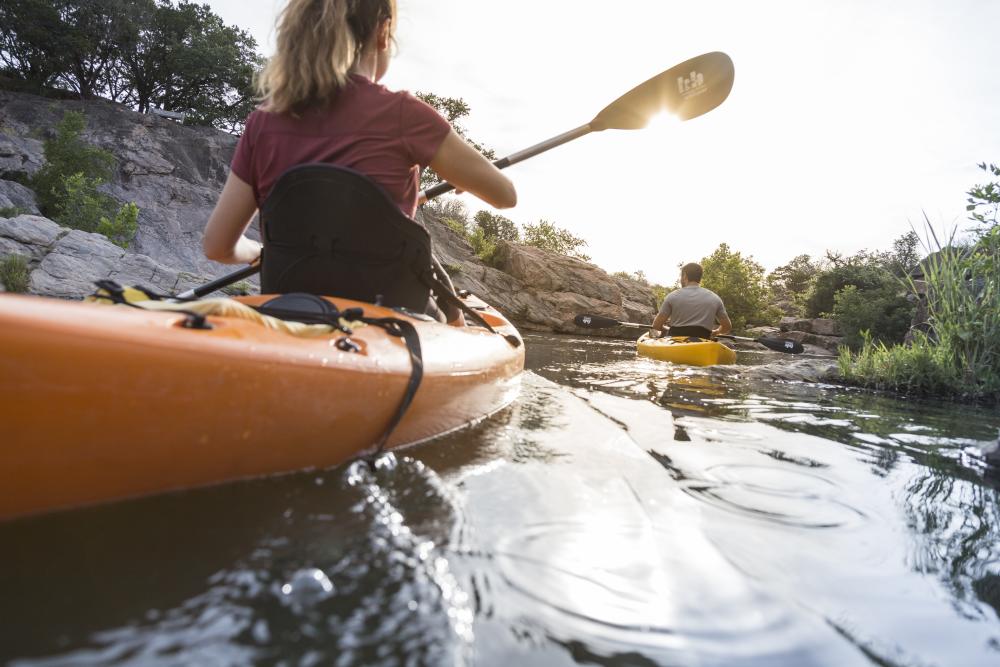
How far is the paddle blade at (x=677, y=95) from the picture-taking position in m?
4.03

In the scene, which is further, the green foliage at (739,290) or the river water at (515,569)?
the green foliage at (739,290)

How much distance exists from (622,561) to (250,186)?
1.83 meters

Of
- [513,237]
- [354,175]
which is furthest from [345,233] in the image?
[513,237]

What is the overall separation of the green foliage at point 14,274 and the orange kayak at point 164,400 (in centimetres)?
719

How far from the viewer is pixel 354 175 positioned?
1.82m

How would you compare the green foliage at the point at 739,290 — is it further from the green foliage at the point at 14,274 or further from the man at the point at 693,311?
the green foliage at the point at 14,274

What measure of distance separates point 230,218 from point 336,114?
2.01 ft

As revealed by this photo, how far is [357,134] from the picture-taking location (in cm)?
188

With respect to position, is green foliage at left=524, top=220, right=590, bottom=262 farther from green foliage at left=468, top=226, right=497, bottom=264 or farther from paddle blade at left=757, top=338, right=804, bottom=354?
paddle blade at left=757, top=338, right=804, bottom=354

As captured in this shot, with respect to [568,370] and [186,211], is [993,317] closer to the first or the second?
[568,370]

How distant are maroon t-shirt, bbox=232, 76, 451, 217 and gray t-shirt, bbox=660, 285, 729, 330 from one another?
588 centimetres

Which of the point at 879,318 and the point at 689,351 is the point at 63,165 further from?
the point at 879,318

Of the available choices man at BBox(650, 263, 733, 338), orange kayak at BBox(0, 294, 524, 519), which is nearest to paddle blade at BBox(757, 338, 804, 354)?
man at BBox(650, 263, 733, 338)

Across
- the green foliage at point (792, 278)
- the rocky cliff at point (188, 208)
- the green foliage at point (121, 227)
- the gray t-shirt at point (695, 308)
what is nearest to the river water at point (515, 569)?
the gray t-shirt at point (695, 308)
